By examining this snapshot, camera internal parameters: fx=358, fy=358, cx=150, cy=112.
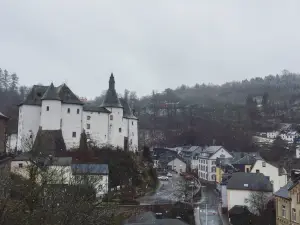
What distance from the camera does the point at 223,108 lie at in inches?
4806

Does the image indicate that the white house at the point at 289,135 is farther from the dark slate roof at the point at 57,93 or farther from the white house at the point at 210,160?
the dark slate roof at the point at 57,93

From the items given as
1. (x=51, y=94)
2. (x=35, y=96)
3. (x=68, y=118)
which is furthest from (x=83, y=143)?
(x=35, y=96)

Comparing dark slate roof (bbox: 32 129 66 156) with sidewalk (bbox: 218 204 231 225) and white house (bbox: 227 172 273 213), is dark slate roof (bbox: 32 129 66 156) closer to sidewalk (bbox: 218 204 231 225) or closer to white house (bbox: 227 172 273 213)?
sidewalk (bbox: 218 204 231 225)

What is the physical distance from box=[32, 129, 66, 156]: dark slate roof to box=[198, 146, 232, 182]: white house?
28496mm

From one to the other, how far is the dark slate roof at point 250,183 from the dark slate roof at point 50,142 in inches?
802

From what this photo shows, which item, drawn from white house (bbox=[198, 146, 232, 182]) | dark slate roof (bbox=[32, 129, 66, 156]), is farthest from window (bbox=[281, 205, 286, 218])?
white house (bbox=[198, 146, 232, 182])

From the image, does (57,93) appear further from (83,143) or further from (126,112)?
(126,112)

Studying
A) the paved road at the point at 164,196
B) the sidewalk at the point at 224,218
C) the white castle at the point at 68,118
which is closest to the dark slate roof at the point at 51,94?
the white castle at the point at 68,118

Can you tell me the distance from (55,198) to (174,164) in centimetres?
6197

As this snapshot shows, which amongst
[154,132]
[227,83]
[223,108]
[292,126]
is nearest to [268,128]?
[292,126]

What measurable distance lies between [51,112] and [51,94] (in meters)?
2.28

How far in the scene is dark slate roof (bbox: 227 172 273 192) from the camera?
32844mm

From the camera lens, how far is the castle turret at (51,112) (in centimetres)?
4344

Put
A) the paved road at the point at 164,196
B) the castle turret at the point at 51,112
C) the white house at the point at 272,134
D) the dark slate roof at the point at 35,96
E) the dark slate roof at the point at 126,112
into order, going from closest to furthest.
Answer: the paved road at the point at 164,196 → the castle turret at the point at 51,112 → the dark slate roof at the point at 35,96 → the dark slate roof at the point at 126,112 → the white house at the point at 272,134
